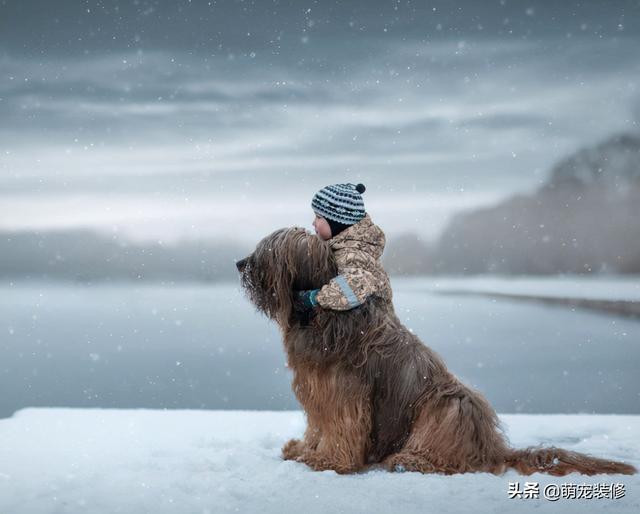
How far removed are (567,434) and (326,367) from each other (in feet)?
9.66

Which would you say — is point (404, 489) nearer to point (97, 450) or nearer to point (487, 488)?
A: point (487, 488)

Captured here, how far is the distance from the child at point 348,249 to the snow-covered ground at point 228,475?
1.27 metres

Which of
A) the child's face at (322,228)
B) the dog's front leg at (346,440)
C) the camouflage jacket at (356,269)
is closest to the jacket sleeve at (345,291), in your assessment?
the camouflage jacket at (356,269)

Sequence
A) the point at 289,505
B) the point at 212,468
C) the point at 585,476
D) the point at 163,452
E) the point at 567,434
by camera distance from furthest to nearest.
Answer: the point at 567,434, the point at 163,452, the point at 212,468, the point at 585,476, the point at 289,505

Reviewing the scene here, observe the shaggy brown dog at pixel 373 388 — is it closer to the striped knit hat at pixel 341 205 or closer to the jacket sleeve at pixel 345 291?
the jacket sleeve at pixel 345 291

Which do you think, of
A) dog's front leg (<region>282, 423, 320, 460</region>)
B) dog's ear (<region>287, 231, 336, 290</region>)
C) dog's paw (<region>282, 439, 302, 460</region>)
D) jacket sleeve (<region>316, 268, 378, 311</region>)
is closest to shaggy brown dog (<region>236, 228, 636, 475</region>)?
dog's ear (<region>287, 231, 336, 290</region>)

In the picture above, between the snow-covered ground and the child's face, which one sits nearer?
the snow-covered ground

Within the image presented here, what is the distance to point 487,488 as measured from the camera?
191 inches

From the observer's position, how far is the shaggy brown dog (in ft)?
17.1

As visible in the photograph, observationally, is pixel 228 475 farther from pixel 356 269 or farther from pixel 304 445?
pixel 356 269

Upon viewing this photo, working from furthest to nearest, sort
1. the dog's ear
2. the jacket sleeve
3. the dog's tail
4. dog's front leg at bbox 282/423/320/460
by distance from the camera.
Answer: dog's front leg at bbox 282/423/320/460 → the dog's tail → the dog's ear → the jacket sleeve

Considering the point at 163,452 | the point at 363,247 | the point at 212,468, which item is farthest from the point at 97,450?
the point at 363,247

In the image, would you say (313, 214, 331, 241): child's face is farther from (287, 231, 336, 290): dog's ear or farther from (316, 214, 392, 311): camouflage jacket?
(287, 231, 336, 290): dog's ear

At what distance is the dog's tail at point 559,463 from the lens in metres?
5.30
